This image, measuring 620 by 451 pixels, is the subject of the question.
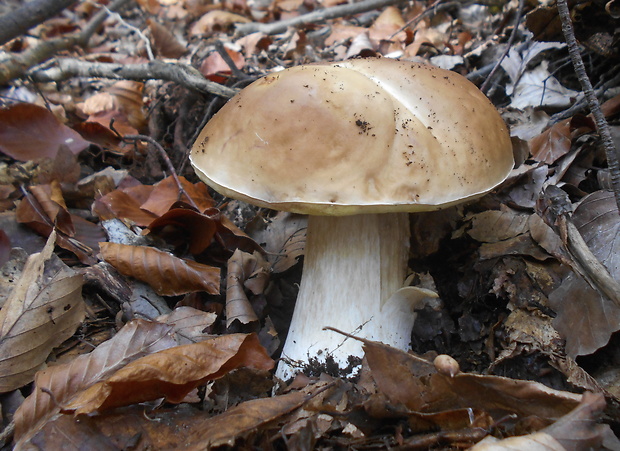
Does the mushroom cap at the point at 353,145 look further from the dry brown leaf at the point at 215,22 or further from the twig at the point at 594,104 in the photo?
the dry brown leaf at the point at 215,22

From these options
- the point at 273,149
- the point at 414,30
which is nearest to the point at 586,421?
the point at 273,149

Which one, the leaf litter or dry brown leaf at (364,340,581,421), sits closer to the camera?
dry brown leaf at (364,340,581,421)

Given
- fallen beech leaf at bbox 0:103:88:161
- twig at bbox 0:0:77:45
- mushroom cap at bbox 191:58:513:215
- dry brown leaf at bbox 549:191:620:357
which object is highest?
twig at bbox 0:0:77:45

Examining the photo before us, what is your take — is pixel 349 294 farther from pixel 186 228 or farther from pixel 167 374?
pixel 186 228

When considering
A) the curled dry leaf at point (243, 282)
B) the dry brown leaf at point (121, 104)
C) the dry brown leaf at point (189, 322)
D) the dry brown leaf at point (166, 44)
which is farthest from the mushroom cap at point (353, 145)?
the dry brown leaf at point (166, 44)

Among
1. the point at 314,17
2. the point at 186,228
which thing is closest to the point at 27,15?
the point at 186,228

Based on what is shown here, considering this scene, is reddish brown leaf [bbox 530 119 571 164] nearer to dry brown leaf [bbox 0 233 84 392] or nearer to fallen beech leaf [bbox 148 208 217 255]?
fallen beech leaf [bbox 148 208 217 255]

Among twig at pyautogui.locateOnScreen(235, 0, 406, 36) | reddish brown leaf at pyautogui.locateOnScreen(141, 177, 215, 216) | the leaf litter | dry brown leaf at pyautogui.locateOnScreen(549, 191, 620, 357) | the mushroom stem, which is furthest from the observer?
twig at pyautogui.locateOnScreen(235, 0, 406, 36)

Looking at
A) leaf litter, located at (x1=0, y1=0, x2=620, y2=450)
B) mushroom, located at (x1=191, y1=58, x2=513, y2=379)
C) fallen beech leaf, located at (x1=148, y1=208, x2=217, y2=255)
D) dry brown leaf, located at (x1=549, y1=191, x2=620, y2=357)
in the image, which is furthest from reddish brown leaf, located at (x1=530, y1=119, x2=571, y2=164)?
fallen beech leaf, located at (x1=148, y1=208, x2=217, y2=255)

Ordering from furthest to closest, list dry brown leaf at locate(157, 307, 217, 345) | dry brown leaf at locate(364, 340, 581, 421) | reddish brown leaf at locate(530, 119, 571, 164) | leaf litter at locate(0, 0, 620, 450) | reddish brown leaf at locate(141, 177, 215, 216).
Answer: reddish brown leaf at locate(141, 177, 215, 216)
reddish brown leaf at locate(530, 119, 571, 164)
dry brown leaf at locate(157, 307, 217, 345)
leaf litter at locate(0, 0, 620, 450)
dry brown leaf at locate(364, 340, 581, 421)
